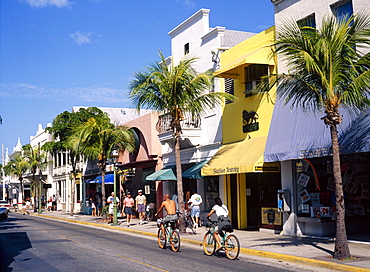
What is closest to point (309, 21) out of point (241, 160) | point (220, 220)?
point (241, 160)

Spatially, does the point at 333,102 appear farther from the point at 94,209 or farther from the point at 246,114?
the point at 94,209

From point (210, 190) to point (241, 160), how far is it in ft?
18.1

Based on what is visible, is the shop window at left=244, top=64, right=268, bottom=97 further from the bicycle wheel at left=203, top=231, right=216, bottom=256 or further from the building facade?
the bicycle wheel at left=203, top=231, right=216, bottom=256

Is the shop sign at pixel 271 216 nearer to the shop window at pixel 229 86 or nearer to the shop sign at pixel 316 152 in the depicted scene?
the shop sign at pixel 316 152

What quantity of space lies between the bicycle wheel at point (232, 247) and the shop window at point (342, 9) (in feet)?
27.3

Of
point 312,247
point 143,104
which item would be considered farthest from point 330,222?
point 143,104

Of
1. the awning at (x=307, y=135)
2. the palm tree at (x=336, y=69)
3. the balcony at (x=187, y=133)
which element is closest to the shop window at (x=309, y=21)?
the awning at (x=307, y=135)

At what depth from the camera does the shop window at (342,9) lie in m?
15.5

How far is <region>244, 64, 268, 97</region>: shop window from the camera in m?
19.3

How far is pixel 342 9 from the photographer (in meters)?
15.9

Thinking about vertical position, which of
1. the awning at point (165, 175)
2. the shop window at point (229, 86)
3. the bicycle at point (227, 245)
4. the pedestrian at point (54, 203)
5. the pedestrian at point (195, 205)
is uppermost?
the shop window at point (229, 86)

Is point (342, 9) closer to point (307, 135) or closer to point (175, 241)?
point (307, 135)

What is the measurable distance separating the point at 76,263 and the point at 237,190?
10340 mm

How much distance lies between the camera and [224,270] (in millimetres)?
11008
